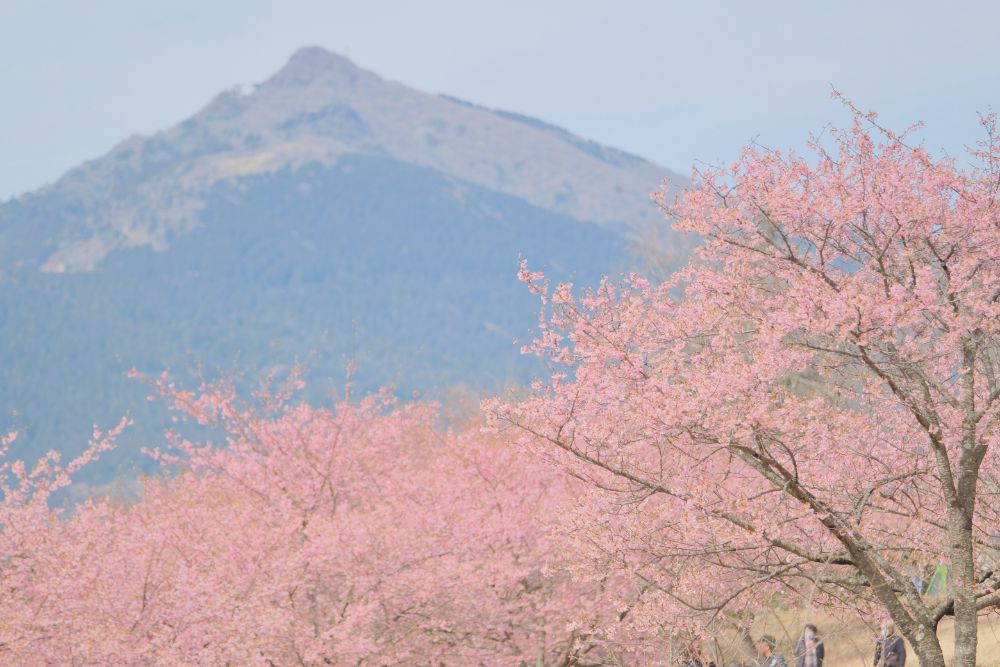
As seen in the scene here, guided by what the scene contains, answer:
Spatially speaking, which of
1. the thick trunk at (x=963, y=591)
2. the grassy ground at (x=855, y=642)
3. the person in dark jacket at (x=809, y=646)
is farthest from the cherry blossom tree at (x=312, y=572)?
the thick trunk at (x=963, y=591)

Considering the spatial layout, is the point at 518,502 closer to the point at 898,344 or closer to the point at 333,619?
the point at 333,619

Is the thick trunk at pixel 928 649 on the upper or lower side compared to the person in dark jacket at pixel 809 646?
lower

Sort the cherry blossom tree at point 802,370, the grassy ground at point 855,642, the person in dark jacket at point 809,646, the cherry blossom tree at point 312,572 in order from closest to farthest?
the cherry blossom tree at point 802,370
the person in dark jacket at point 809,646
the cherry blossom tree at point 312,572
the grassy ground at point 855,642

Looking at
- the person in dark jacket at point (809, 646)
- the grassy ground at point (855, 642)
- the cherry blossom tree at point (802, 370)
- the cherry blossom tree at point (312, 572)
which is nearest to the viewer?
the cherry blossom tree at point (802, 370)

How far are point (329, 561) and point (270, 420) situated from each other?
7680 mm

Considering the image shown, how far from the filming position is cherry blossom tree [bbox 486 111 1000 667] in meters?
9.79

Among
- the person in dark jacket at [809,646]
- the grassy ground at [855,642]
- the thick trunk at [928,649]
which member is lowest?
the thick trunk at [928,649]

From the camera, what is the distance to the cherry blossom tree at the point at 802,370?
9789mm

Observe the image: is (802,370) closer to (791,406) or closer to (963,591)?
(791,406)

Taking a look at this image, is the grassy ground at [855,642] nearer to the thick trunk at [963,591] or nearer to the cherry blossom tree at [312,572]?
the cherry blossom tree at [312,572]

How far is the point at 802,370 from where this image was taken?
1078 centimetres

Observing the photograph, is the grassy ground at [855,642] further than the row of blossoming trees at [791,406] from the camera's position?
Yes

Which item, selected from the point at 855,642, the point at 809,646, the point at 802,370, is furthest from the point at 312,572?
the point at 802,370

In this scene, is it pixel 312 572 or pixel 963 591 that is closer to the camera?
pixel 963 591
